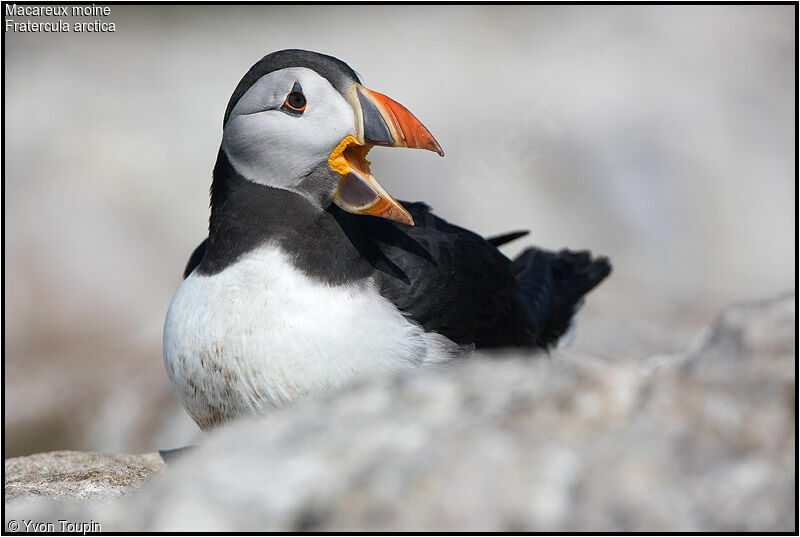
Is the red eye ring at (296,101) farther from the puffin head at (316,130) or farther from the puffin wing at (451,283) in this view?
the puffin wing at (451,283)

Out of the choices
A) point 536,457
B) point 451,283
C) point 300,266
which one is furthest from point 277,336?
point 536,457

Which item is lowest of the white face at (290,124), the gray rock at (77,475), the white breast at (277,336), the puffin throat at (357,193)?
the gray rock at (77,475)

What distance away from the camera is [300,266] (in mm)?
4031

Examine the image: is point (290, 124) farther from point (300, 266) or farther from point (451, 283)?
point (451, 283)

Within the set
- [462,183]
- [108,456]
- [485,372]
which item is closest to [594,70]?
[462,183]

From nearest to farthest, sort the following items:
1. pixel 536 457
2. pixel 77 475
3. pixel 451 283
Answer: pixel 536 457, pixel 77 475, pixel 451 283

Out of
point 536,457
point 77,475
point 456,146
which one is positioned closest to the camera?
point 536,457

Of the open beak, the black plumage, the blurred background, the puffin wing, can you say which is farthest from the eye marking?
the blurred background

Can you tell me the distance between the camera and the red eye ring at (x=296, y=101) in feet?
12.9

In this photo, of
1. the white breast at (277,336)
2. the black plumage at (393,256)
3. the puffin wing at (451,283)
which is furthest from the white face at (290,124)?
the puffin wing at (451,283)

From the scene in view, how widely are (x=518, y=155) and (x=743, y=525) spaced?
10.4 m

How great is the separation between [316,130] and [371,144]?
25 cm

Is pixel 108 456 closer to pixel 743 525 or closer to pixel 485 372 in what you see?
pixel 485 372

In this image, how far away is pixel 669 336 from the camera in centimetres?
880
